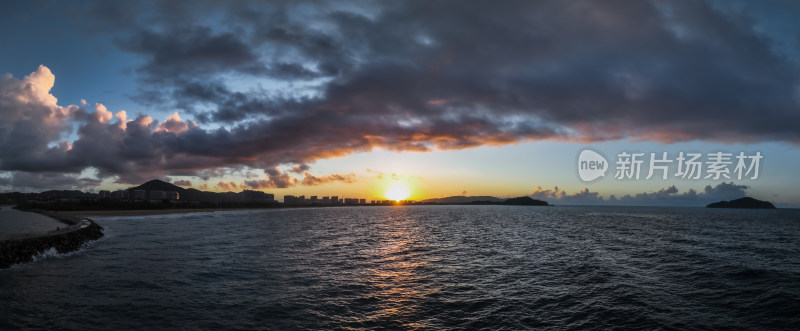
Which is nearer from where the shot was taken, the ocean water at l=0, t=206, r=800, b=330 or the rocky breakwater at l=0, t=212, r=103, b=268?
the ocean water at l=0, t=206, r=800, b=330

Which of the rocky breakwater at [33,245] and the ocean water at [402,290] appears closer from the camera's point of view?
the ocean water at [402,290]

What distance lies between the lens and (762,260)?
4034 centimetres

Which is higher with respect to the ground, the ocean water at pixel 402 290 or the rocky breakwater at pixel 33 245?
the rocky breakwater at pixel 33 245

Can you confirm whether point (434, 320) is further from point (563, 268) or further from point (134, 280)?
point (134, 280)

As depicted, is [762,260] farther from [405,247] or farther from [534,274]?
[405,247]

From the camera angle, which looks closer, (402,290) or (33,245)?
(402,290)

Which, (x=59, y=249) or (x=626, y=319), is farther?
(x=59, y=249)

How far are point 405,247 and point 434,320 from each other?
33.0m

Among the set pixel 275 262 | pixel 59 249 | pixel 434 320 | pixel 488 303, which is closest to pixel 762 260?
pixel 488 303

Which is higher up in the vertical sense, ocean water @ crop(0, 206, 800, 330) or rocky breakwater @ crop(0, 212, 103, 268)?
rocky breakwater @ crop(0, 212, 103, 268)

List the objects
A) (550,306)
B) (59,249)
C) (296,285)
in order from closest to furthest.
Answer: (550,306) → (296,285) → (59,249)

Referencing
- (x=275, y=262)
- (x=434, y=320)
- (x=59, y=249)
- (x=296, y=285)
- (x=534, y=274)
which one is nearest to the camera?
(x=434, y=320)

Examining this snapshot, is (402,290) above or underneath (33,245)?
underneath

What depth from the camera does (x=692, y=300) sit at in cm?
2466
